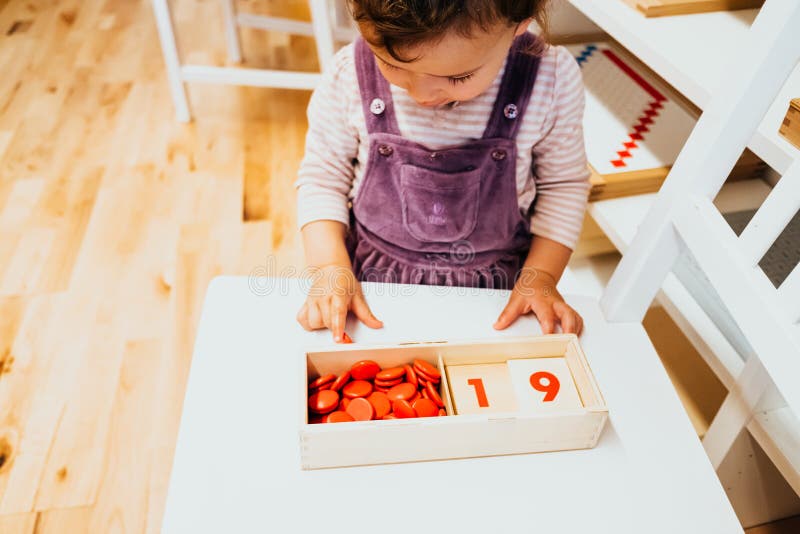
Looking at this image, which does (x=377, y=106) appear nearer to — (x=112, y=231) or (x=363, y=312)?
(x=363, y=312)

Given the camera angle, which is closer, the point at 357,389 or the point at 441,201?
the point at 357,389

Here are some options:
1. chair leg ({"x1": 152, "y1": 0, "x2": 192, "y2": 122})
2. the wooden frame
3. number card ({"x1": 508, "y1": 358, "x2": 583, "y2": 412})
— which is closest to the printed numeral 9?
number card ({"x1": 508, "y1": 358, "x2": 583, "y2": 412})

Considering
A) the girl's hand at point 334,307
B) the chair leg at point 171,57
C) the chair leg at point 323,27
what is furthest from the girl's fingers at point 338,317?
the chair leg at point 171,57

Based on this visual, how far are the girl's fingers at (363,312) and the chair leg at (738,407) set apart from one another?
0.40 metres

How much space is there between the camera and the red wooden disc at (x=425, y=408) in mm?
492

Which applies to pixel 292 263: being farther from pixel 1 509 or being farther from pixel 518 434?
pixel 518 434

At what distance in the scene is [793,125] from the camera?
59 cm

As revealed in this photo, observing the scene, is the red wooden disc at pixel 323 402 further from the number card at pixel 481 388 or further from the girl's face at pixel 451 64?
the girl's face at pixel 451 64

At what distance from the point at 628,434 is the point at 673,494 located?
2.2 inches

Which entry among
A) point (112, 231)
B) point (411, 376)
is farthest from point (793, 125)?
point (112, 231)

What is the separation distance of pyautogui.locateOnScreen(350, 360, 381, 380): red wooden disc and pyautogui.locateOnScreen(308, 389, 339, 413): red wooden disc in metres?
0.03

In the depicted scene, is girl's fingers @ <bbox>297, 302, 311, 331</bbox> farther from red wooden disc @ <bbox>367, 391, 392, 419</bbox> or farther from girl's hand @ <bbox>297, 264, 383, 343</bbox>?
red wooden disc @ <bbox>367, 391, 392, 419</bbox>

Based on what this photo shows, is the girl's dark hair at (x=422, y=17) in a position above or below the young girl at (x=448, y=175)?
below

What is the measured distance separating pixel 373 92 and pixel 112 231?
37.6 inches
